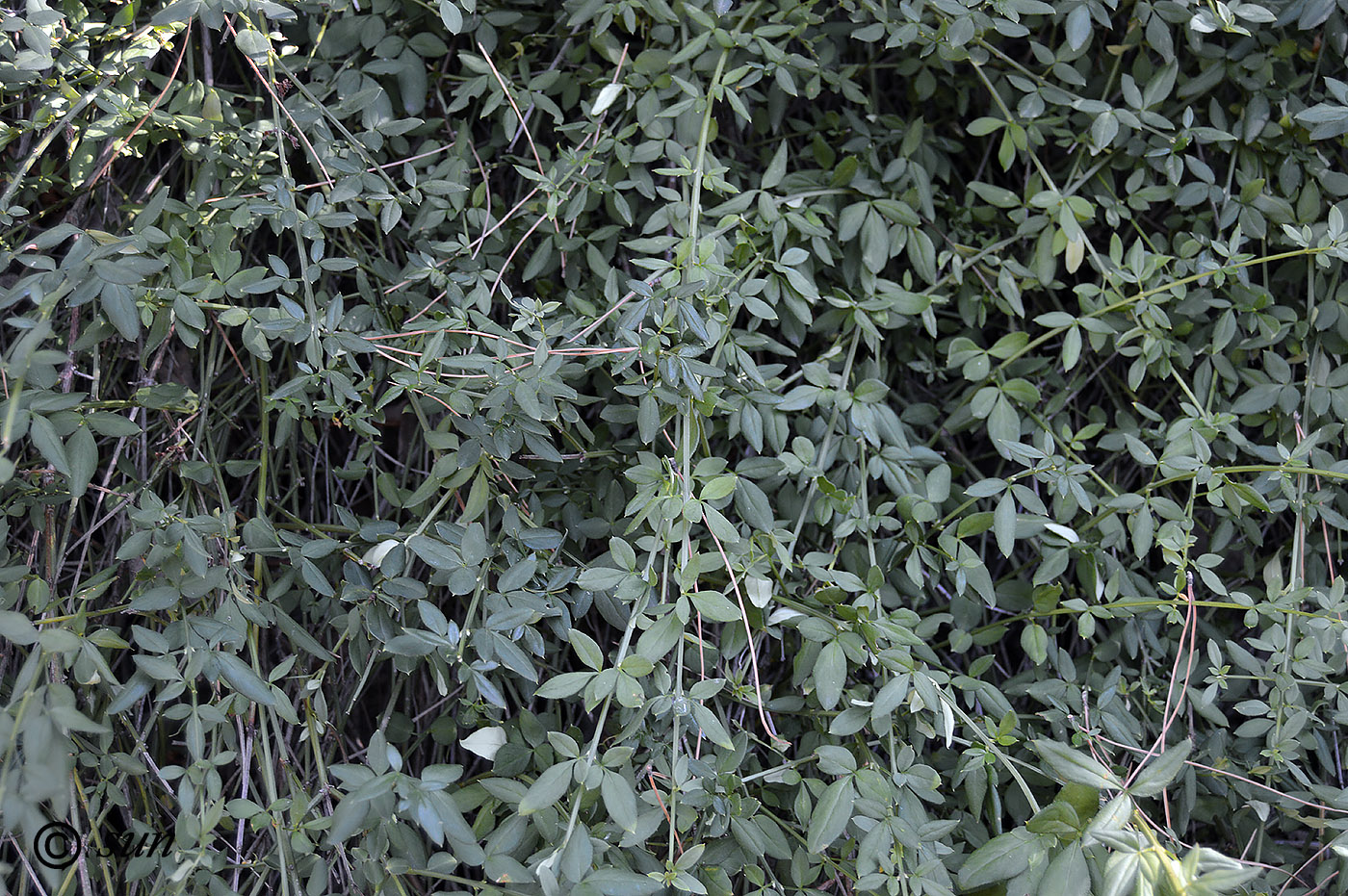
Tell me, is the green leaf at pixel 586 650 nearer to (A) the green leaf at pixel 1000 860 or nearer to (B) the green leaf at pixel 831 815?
(B) the green leaf at pixel 831 815

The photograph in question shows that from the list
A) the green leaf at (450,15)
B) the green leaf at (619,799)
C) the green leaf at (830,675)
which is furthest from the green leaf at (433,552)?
the green leaf at (450,15)

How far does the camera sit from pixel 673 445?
1.03m

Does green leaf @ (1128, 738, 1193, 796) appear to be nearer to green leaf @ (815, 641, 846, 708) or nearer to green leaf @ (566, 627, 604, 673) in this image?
green leaf @ (815, 641, 846, 708)

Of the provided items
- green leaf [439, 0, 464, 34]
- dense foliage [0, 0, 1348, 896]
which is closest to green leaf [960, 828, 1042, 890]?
dense foliage [0, 0, 1348, 896]

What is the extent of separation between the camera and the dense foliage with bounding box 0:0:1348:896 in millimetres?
939

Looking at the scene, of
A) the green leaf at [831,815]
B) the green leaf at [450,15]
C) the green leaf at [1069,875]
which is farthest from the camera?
the green leaf at [450,15]

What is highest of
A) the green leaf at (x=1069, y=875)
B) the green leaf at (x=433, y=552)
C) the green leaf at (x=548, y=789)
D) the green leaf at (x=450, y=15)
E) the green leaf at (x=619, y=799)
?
the green leaf at (x=450, y=15)

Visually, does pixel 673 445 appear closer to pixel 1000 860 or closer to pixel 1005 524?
pixel 1005 524

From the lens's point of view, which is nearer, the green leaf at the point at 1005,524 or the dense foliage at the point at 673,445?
the dense foliage at the point at 673,445

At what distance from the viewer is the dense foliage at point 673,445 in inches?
37.0

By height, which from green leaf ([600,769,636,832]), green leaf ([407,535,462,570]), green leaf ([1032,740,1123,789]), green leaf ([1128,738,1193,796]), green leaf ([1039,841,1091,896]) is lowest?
green leaf ([1039,841,1091,896])

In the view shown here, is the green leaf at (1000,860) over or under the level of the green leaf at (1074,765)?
under

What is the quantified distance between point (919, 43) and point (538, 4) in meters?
0.53

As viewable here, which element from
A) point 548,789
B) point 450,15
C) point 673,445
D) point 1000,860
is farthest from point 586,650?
point 450,15
